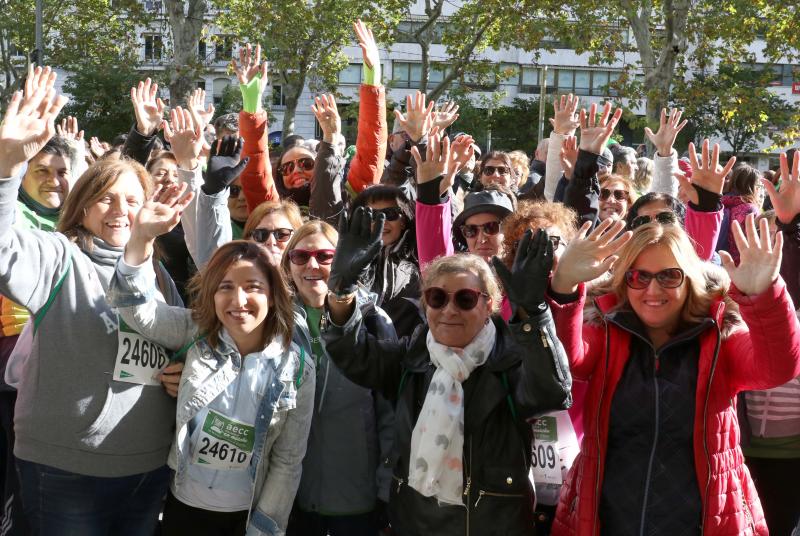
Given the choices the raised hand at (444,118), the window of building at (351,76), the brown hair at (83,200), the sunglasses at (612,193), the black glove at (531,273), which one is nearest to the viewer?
the black glove at (531,273)

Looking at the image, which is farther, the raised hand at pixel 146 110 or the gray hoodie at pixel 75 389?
the raised hand at pixel 146 110

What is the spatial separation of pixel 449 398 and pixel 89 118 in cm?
3799

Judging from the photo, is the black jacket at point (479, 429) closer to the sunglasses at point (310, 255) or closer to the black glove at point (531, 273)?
the black glove at point (531, 273)

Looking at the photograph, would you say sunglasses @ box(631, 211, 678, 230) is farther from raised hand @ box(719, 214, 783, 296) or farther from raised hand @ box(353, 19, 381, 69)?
raised hand @ box(353, 19, 381, 69)

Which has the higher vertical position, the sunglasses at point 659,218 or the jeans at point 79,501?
the sunglasses at point 659,218

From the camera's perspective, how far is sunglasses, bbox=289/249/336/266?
3.75 m

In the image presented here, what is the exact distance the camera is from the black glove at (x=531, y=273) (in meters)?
2.76

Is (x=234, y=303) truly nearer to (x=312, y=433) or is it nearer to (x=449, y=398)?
(x=312, y=433)

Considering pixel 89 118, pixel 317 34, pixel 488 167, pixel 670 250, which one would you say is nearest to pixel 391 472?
pixel 670 250

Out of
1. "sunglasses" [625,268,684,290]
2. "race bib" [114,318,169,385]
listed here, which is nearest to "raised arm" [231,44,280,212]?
"race bib" [114,318,169,385]

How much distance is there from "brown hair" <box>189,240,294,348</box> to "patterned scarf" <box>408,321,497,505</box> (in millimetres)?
709

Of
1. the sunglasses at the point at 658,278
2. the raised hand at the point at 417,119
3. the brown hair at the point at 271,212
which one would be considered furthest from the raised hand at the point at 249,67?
the sunglasses at the point at 658,278

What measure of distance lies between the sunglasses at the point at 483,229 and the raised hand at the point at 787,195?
4.33 ft

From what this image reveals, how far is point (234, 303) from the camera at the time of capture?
3.49 meters
